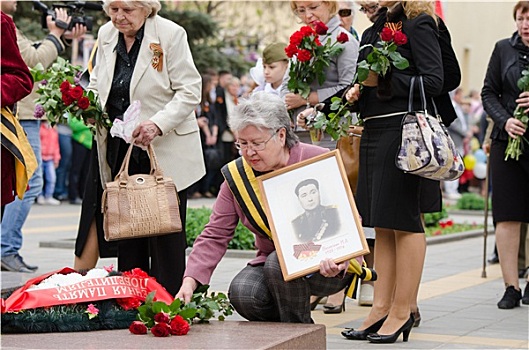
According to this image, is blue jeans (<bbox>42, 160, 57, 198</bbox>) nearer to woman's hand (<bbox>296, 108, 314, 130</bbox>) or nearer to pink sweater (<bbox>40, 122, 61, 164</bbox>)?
pink sweater (<bbox>40, 122, 61, 164</bbox>)

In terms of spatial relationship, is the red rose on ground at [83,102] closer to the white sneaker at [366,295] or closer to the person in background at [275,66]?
the person in background at [275,66]

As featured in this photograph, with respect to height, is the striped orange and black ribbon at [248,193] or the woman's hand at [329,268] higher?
the striped orange and black ribbon at [248,193]

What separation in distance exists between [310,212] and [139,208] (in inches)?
44.8

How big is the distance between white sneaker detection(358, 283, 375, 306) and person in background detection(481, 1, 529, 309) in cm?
99

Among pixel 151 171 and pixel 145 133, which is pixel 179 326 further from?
pixel 145 133

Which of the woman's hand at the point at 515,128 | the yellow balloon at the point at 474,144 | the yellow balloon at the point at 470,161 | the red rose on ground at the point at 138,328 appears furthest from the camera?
the yellow balloon at the point at 474,144

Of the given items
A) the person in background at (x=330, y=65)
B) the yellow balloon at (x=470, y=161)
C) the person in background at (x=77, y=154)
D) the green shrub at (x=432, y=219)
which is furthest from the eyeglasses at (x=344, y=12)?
the yellow balloon at (x=470, y=161)

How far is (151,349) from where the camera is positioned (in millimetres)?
4359

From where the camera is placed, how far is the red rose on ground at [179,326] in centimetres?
470

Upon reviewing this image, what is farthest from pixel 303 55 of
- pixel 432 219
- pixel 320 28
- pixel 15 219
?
pixel 432 219

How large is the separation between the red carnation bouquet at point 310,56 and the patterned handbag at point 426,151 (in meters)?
1.19

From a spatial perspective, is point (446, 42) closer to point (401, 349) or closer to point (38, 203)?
point (401, 349)

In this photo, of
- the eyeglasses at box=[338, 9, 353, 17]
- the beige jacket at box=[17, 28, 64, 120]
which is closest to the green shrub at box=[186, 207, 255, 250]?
the beige jacket at box=[17, 28, 64, 120]

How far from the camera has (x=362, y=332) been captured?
19.5ft
